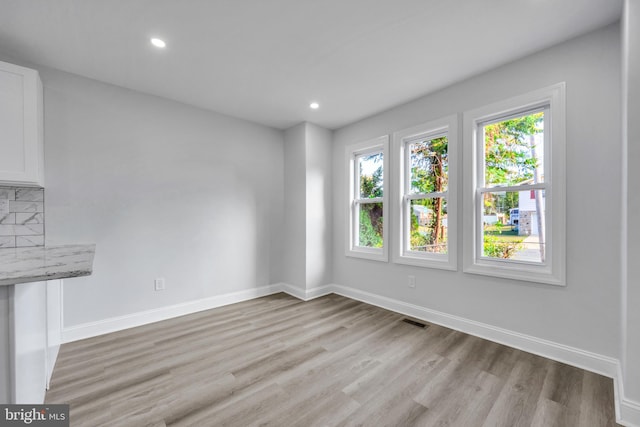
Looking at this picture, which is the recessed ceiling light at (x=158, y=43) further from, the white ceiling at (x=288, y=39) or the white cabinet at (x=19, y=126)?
the white cabinet at (x=19, y=126)

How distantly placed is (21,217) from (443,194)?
4.05 meters

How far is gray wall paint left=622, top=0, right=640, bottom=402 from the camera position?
1470mm

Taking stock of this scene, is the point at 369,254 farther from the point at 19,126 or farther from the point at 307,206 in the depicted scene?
the point at 19,126

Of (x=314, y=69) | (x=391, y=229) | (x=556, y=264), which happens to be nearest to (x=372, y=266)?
(x=391, y=229)

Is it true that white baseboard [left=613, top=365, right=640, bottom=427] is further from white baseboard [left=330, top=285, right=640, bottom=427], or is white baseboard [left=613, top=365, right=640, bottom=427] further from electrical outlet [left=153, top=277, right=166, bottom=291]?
electrical outlet [left=153, top=277, right=166, bottom=291]

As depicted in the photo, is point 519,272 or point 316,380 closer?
point 316,380

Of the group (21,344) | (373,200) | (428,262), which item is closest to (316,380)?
(21,344)

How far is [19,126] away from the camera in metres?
2.08

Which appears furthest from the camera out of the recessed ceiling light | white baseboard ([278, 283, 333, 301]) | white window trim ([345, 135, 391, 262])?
white baseboard ([278, 283, 333, 301])

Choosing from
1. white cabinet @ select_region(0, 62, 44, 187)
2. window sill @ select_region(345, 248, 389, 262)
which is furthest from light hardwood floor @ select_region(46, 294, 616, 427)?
white cabinet @ select_region(0, 62, 44, 187)

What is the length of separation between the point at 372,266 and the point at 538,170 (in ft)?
6.79

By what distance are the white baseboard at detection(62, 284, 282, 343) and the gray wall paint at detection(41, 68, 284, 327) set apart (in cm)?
7

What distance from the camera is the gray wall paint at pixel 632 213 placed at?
57.9 inches

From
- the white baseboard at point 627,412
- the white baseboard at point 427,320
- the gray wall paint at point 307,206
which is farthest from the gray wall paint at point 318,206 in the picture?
the white baseboard at point 627,412
